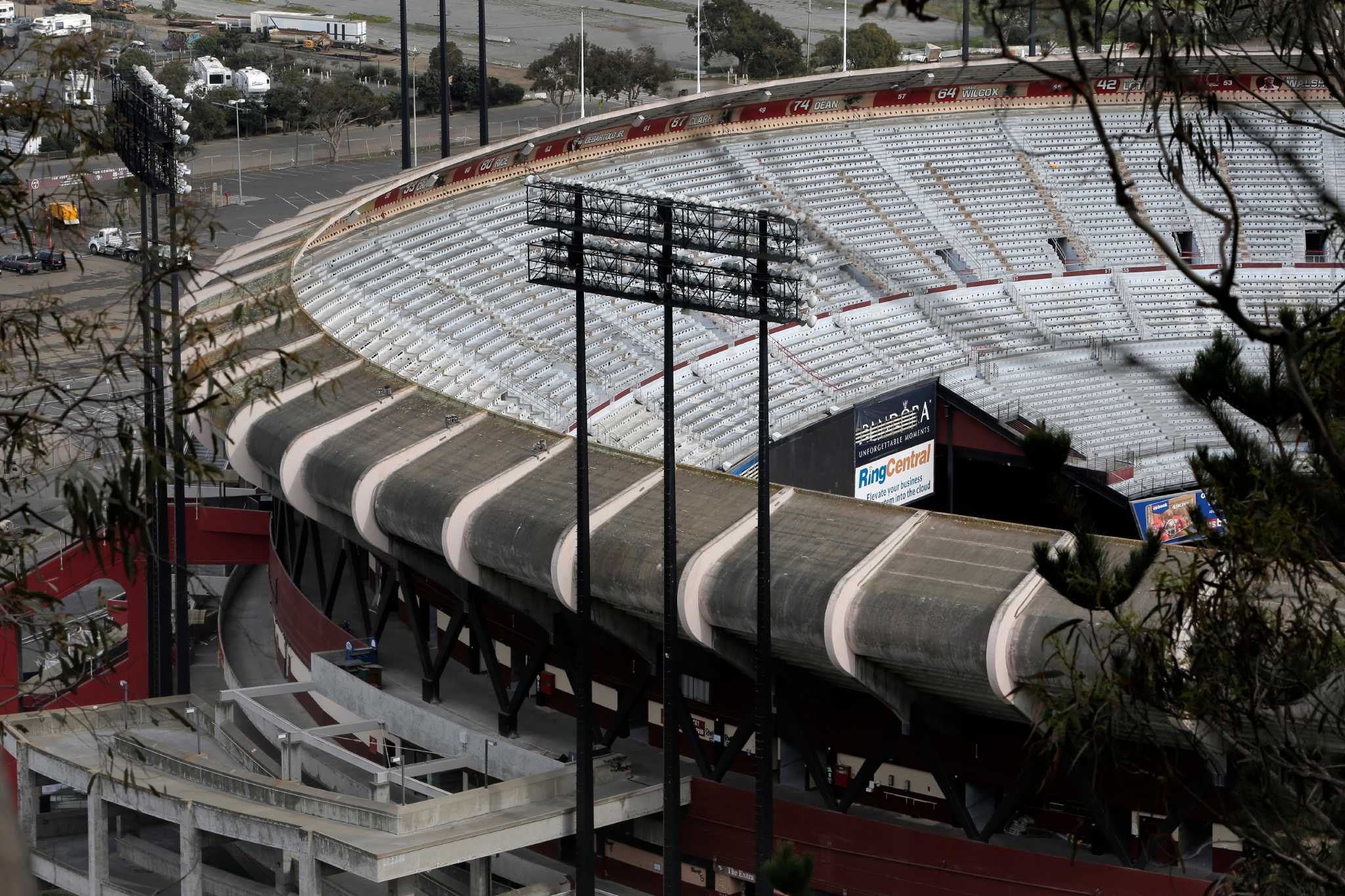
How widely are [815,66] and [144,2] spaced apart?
50.0 metres

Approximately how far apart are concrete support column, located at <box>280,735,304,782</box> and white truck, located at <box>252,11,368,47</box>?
81.8m

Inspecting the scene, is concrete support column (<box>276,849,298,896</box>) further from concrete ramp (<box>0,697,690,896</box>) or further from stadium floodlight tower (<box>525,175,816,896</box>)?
stadium floodlight tower (<box>525,175,816,896</box>)

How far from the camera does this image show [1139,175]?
164 ft

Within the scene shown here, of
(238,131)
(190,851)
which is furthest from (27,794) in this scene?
(238,131)

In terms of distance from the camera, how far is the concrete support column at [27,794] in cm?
2891

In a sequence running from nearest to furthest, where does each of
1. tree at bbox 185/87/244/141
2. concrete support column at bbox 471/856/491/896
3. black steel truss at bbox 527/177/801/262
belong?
1. black steel truss at bbox 527/177/801/262
2. concrete support column at bbox 471/856/491/896
3. tree at bbox 185/87/244/141

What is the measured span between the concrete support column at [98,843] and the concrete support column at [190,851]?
1.88 m

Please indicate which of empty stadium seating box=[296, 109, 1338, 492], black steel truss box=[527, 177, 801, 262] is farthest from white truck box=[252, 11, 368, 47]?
black steel truss box=[527, 177, 801, 262]

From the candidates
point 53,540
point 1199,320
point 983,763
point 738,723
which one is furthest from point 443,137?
point 983,763

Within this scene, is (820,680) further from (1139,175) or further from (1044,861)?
(1139,175)

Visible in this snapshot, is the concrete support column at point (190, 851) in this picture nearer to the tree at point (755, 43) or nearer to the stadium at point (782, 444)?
the stadium at point (782, 444)

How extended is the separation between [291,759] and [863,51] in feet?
220

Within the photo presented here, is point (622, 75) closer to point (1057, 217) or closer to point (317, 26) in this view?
point (317, 26)

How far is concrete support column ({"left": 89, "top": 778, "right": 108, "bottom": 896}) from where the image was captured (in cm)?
2734
